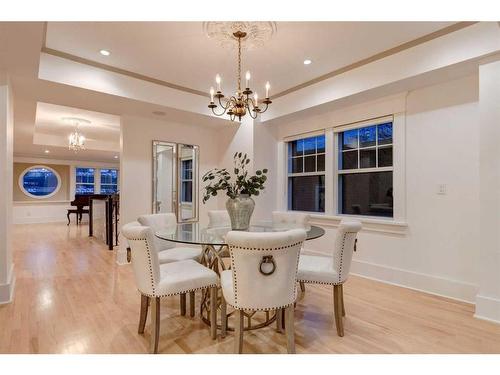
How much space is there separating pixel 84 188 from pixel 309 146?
359 inches

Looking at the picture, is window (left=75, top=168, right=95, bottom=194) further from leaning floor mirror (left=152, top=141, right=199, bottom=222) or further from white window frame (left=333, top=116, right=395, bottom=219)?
white window frame (left=333, top=116, right=395, bottom=219)

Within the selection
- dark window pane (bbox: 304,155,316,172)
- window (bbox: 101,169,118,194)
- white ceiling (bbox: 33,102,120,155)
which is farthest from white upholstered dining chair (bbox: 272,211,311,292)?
window (bbox: 101,169,118,194)

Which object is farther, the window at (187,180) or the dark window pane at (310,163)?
the window at (187,180)

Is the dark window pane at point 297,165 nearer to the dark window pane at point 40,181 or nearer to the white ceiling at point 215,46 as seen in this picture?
the white ceiling at point 215,46

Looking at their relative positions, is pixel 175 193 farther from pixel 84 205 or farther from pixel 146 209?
pixel 84 205

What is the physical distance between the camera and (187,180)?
4.78 m

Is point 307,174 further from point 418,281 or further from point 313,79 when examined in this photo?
point 418,281

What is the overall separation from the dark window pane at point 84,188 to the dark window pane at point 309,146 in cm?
901

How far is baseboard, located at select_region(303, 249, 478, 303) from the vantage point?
2752 mm

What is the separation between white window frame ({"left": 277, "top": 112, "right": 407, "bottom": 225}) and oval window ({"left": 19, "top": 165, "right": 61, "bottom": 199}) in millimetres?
8791

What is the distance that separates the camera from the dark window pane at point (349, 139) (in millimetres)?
3819

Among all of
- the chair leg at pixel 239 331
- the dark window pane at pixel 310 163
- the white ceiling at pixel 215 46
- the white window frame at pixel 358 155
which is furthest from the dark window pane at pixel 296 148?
the chair leg at pixel 239 331
